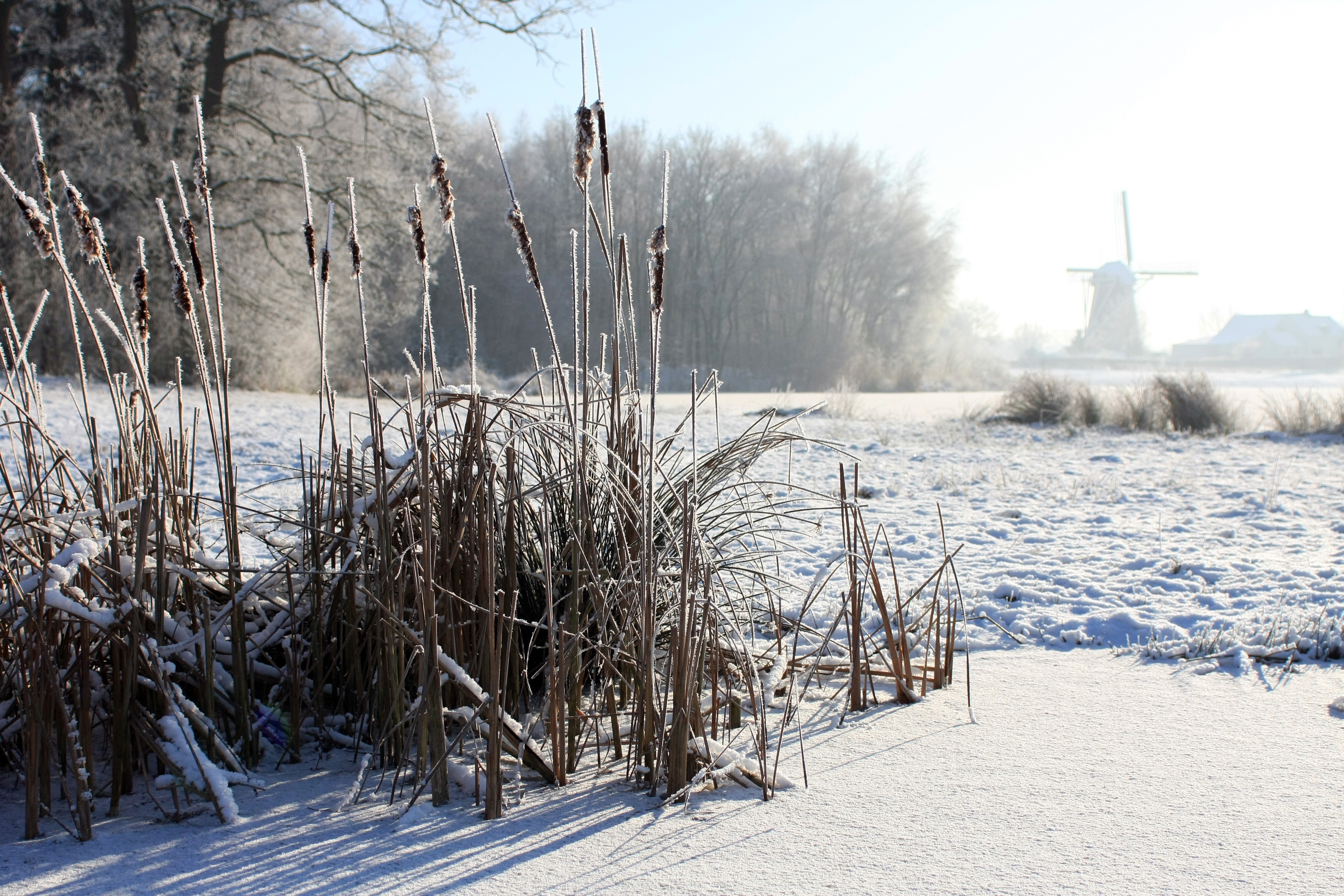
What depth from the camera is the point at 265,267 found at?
469 inches

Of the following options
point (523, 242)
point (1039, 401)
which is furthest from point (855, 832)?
point (1039, 401)

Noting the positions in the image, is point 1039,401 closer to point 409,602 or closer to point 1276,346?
point 409,602

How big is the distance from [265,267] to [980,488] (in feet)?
32.8

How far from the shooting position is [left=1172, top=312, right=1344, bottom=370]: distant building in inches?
1788

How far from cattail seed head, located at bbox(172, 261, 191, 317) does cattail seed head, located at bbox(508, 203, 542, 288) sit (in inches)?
18.5

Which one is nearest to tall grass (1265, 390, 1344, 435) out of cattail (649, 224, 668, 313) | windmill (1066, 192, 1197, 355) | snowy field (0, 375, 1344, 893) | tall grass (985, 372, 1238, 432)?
tall grass (985, 372, 1238, 432)

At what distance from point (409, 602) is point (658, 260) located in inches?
27.5

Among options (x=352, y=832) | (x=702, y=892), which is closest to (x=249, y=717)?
(x=352, y=832)

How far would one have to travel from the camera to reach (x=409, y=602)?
1562mm

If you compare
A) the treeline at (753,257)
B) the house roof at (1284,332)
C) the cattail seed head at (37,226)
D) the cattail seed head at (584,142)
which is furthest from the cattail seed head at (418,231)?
the house roof at (1284,332)

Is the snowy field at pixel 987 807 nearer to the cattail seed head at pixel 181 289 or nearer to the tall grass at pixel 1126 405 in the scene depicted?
the cattail seed head at pixel 181 289

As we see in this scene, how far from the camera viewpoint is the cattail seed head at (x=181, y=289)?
1344mm

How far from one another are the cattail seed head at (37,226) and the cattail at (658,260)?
809 millimetres

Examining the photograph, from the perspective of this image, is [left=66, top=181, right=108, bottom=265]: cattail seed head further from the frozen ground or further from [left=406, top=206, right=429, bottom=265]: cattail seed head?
the frozen ground
